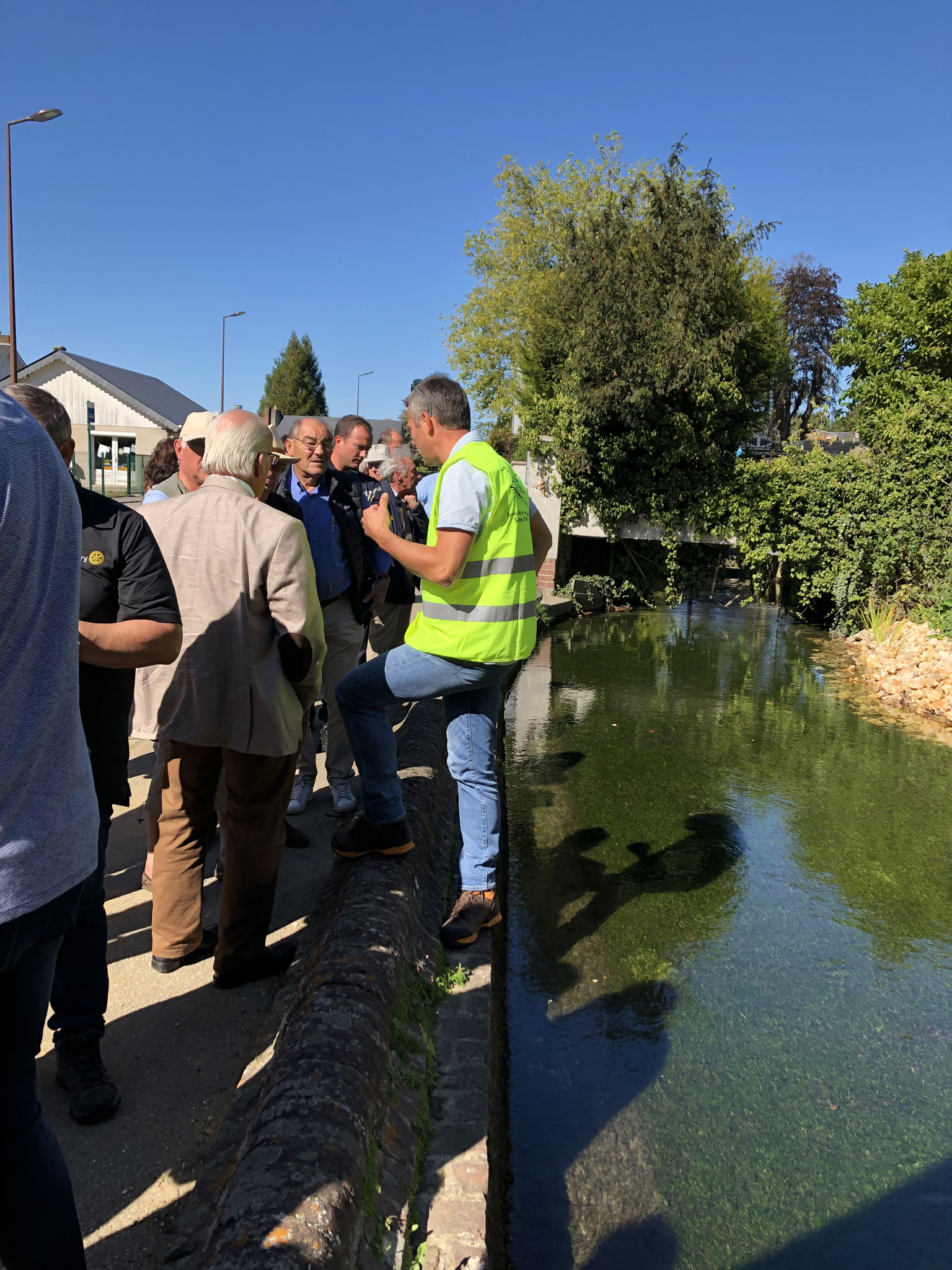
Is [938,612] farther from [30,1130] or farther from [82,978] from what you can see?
[30,1130]

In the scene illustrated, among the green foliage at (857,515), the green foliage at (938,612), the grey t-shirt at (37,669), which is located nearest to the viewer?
the grey t-shirt at (37,669)

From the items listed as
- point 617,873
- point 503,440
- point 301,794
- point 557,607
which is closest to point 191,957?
point 301,794

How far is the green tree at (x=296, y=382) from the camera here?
7125cm

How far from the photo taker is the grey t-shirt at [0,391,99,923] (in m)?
1.34

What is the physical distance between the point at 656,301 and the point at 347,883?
45.6 ft

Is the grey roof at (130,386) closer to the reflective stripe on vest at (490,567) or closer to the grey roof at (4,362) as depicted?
the grey roof at (4,362)

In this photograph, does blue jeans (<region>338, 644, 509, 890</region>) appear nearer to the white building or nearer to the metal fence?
the metal fence

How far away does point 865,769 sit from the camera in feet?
22.5

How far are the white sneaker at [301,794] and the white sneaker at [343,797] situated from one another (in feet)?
0.57

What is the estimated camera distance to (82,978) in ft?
8.21

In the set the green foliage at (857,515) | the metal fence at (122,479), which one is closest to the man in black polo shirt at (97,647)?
the green foliage at (857,515)

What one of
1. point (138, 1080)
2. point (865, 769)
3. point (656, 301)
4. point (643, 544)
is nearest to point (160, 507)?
point (138, 1080)

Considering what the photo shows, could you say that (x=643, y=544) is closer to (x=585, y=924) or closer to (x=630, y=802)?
(x=630, y=802)

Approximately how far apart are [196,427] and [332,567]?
3.53 feet
